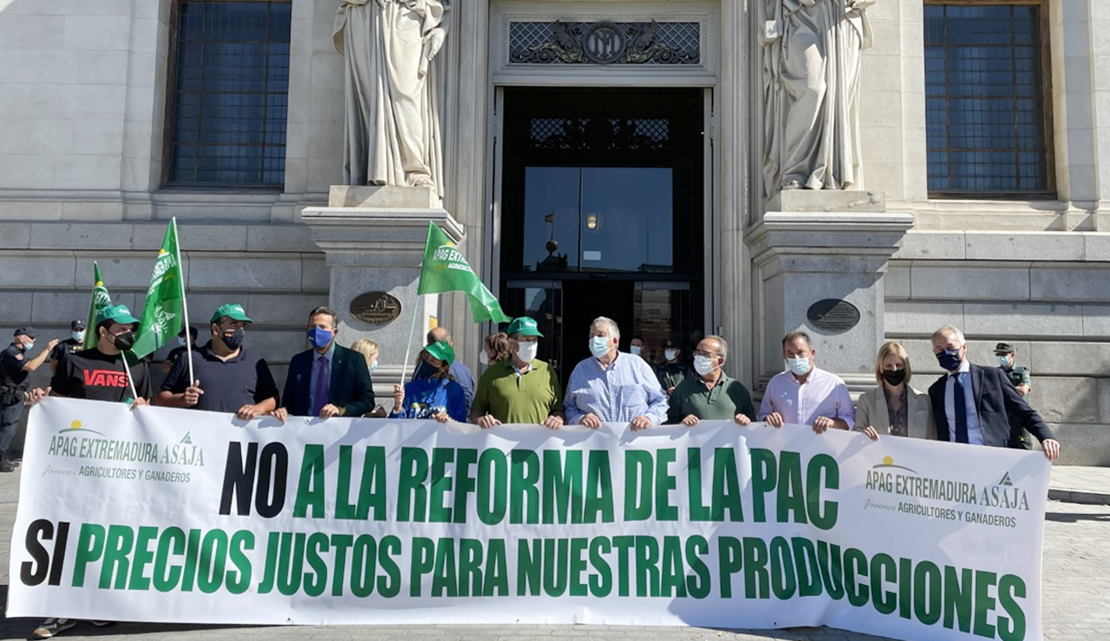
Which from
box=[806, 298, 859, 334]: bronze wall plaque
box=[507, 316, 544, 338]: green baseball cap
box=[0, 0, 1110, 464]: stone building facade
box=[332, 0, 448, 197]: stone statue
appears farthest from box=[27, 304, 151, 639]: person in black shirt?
box=[806, 298, 859, 334]: bronze wall plaque

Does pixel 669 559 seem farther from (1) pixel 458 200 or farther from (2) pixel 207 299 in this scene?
(2) pixel 207 299

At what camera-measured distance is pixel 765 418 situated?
585 centimetres

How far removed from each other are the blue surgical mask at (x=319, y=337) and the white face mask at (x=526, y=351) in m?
1.44

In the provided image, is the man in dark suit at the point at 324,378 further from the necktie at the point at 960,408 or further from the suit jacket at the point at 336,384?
the necktie at the point at 960,408

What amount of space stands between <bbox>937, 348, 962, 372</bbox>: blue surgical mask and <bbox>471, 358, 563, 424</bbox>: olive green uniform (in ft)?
8.95

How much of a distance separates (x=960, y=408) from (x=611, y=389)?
241 cm

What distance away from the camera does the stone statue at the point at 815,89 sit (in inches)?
428

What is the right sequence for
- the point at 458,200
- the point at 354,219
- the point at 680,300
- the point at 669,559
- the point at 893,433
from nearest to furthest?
1. the point at 669,559
2. the point at 893,433
3. the point at 354,219
4. the point at 458,200
5. the point at 680,300

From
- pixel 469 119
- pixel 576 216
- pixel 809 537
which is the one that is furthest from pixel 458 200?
pixel 809 537

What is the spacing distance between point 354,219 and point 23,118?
18.8 feet

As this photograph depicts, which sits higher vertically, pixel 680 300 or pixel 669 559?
pixel 680 300

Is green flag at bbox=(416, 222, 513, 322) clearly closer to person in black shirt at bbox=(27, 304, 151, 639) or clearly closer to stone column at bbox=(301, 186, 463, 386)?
person in black shirt at bbox=(27, 304, 151, 639)

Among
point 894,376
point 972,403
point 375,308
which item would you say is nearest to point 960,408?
point 972,403

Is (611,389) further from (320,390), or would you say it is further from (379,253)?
(379,253)
